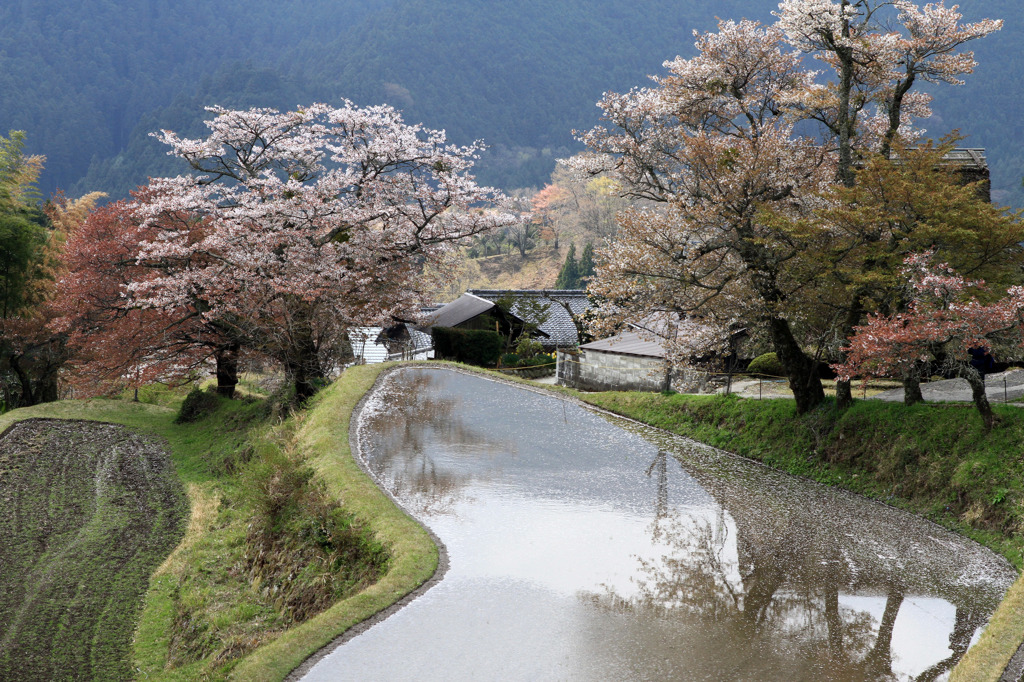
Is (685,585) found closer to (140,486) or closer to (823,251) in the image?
(823,251)

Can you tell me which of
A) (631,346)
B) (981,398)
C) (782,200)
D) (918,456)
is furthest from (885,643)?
(631,346)

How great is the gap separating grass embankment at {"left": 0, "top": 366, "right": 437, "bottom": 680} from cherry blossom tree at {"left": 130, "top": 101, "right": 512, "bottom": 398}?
5593mm

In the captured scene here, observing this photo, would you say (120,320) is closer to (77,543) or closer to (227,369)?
(227,369)

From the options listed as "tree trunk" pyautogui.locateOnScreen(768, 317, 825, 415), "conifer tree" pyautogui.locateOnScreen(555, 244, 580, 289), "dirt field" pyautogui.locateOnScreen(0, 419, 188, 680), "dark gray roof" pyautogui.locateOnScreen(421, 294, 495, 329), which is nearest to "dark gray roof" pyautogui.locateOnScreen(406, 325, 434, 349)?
"dark gray roof" pyautogui.locateOnScreen(421, 294, 495, 329)

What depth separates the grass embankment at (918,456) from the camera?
10008mm

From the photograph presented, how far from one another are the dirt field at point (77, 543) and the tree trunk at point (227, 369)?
3970mm

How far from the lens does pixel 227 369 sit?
26359 mm

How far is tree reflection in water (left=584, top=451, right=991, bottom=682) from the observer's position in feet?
23.2

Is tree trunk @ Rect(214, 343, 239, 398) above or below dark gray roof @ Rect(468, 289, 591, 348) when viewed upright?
below

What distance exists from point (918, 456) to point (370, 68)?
376 ft

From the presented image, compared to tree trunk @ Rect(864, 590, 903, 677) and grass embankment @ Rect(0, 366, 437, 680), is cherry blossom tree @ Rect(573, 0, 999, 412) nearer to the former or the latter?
tree trunk @ Rect(864, 590, 903, 677)

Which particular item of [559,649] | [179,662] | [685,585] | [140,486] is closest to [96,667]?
[179,662]

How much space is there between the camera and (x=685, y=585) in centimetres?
884

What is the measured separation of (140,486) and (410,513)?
9.88 metres
